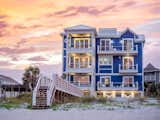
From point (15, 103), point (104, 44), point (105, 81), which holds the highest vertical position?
point (104, 44)

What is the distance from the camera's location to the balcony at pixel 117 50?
129ft

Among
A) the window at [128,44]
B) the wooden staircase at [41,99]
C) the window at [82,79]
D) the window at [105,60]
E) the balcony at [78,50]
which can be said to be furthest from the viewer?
the window at [105,60]

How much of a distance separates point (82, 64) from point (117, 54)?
12.6 ft

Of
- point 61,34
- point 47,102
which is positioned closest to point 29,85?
point 61,34

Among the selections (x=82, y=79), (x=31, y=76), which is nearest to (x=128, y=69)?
(x=82, y=79)

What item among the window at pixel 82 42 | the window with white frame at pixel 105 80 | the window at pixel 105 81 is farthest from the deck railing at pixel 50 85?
the window with white frame at pixel 105 80

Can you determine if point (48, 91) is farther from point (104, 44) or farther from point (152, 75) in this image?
point (152, 75)

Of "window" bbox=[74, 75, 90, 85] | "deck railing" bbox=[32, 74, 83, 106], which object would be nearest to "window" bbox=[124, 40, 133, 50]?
"window" bbox=[74, 75, 90, 85]

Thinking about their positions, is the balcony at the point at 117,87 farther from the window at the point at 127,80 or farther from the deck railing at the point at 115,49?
the deck railing at the point at 115,49

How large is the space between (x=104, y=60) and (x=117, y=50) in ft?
5.87

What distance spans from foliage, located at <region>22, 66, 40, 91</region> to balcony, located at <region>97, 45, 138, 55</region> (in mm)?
8699

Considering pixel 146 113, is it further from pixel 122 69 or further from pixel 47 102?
pixel 122 69

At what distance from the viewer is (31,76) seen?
45656 mm

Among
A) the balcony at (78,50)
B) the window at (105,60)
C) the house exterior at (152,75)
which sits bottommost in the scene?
the house exterior at (152,75)
